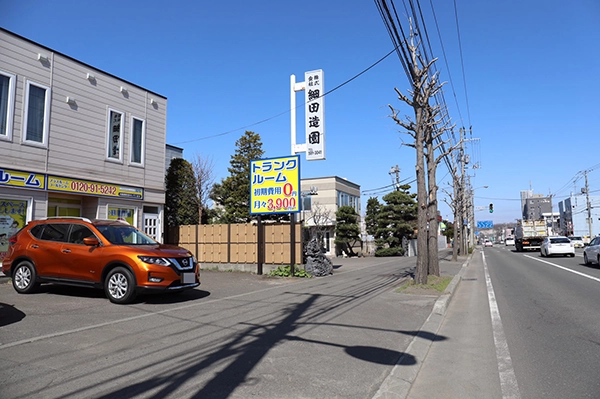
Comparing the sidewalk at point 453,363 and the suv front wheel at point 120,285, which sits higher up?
the suv front wheel at point 120,285

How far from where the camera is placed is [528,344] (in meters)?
6.15

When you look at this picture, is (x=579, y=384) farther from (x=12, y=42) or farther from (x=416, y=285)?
(x=12, y=42)

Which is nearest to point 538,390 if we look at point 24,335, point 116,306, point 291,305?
point 291,305

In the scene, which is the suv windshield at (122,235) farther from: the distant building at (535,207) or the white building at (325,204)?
the distant building at (535,207)

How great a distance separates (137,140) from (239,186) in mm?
10261

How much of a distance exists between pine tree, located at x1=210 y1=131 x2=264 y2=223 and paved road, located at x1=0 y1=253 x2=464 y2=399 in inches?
624

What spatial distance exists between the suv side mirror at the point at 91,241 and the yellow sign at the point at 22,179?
482 centimetres

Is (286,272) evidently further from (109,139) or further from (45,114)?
(45,114)

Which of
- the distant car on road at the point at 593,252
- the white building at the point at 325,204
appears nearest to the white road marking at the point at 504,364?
the distant car on road at the point at 593,252

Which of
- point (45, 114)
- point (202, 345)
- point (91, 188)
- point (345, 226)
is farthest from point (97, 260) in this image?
point (345, 226)

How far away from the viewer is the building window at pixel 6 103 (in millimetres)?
11672

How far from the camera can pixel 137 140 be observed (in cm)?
1620

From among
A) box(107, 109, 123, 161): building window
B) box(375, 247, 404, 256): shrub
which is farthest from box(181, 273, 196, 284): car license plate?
box(375, 247, 404, 256): shrub

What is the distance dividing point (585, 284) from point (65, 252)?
1458cm
